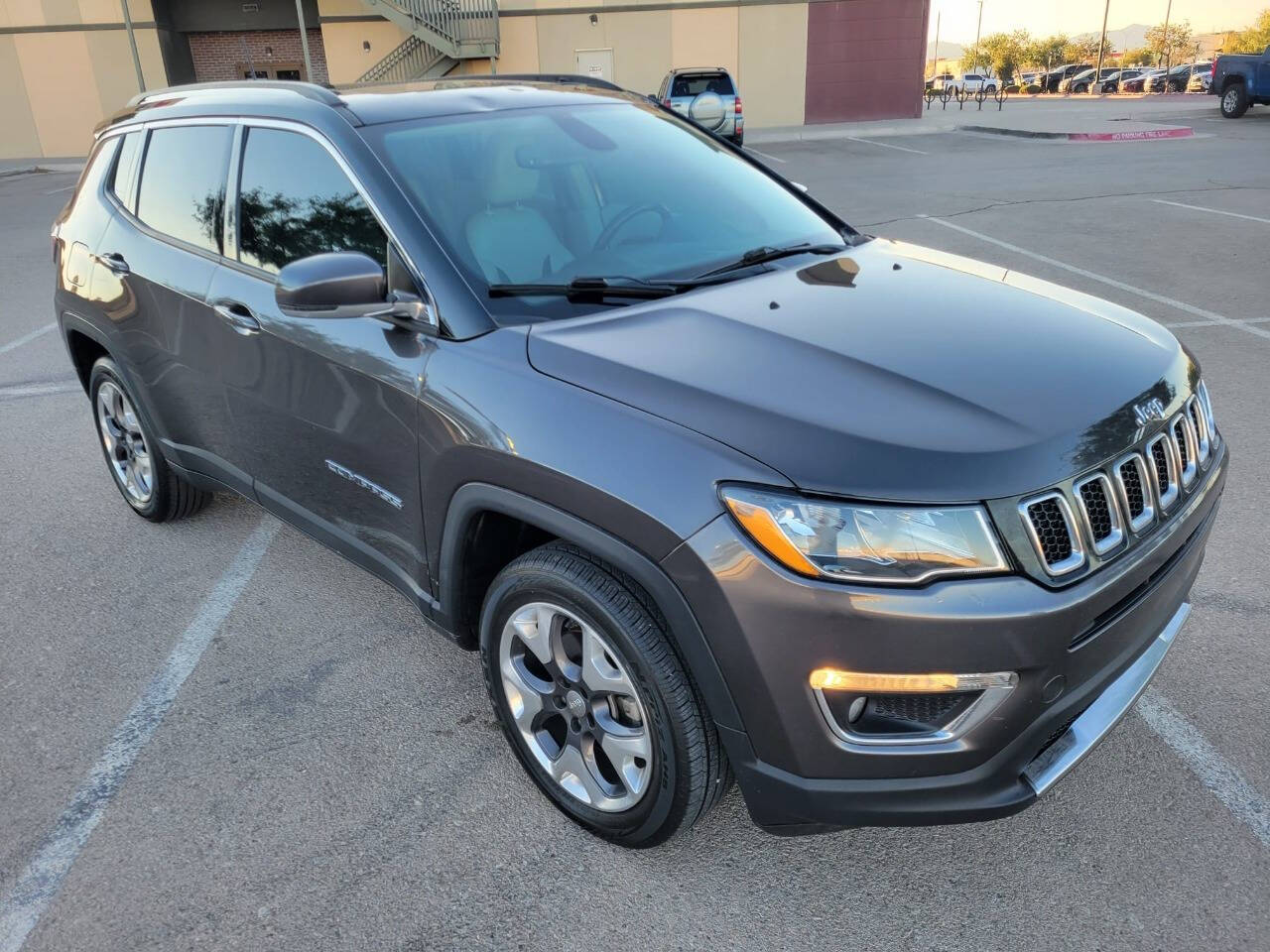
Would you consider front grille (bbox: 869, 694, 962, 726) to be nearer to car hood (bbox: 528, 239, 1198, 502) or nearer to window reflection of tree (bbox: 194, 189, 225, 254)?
car hood (bbox: 528, 239, 1198, 502)

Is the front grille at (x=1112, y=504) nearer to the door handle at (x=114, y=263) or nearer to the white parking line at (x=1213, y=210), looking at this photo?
the door handle at (x=114, y=263)

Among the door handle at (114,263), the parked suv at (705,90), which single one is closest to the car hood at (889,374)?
the door handle at (114,263)

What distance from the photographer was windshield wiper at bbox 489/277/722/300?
2.59m

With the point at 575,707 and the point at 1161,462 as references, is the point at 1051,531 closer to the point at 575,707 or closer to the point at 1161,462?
the point at 1161,462

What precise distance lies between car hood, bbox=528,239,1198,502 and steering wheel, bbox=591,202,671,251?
42 cm

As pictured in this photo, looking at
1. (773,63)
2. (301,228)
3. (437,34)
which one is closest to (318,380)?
(301,228)

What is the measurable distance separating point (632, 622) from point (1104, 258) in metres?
8.05

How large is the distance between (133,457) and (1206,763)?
429cm

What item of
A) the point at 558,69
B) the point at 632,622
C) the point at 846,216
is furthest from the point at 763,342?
the point at 558,69

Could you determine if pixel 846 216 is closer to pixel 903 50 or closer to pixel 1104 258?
pixel 1104 258

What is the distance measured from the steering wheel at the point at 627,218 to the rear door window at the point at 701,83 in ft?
58.5

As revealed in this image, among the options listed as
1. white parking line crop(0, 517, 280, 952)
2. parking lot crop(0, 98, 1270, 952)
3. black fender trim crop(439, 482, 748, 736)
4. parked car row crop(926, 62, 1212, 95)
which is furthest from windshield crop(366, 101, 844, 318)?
parked car row crop(926, 62, 1212, 95)

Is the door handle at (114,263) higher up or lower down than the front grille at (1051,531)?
higher up

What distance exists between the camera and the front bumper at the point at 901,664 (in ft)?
6.08
